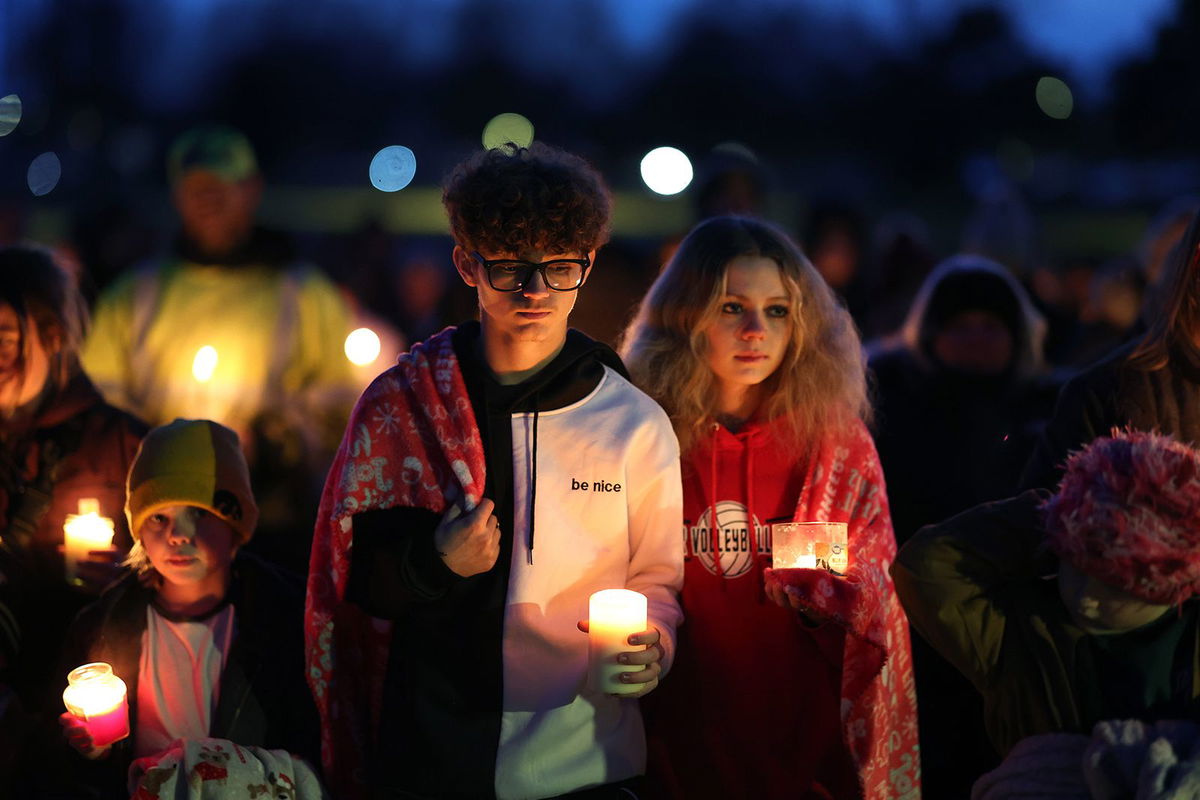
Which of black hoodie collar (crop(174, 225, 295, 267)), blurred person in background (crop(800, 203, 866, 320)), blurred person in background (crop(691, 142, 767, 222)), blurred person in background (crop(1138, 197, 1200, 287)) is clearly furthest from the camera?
blurred person in background (crop(800, 203, 866, 320))

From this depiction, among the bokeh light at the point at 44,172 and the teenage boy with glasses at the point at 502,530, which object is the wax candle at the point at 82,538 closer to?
the teenage boy with glasses at the point at 502,530

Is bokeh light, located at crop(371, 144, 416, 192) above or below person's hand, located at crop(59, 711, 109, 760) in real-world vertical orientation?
above

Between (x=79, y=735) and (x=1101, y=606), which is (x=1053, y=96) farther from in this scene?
(x=79, y=735)

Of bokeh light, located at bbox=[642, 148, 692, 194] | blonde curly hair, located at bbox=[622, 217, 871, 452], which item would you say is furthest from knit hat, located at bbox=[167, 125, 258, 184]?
bokeh light, located at bbox=[642, 148, 692, 194]

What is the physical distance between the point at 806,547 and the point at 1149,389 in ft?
3.42

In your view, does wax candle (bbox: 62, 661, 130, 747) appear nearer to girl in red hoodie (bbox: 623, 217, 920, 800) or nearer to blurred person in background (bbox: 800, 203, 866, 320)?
girl in red hoodie (bbox: 623, 217, 920, 800)

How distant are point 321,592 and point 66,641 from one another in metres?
0.93

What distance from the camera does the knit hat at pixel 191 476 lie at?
3.30 metres

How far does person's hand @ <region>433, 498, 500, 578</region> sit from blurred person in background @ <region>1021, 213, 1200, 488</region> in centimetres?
150

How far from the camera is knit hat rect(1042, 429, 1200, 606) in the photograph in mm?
2414

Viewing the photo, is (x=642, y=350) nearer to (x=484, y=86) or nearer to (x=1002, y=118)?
(x=1002, y=118)

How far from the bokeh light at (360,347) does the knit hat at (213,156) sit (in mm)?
822

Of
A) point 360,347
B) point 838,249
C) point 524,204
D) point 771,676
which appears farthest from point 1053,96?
point 524,204

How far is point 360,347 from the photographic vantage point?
5.09m
